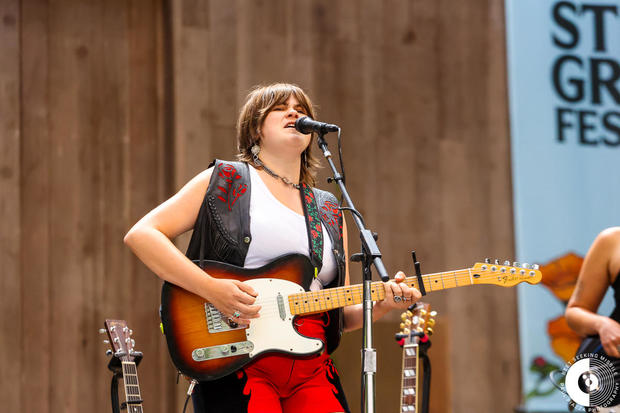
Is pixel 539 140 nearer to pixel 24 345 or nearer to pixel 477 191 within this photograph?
pixel 477 191

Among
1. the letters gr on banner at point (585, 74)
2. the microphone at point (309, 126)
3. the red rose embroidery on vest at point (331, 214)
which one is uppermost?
the letters gr on banner at point (585, 74)

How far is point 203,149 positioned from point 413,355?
1987 mm

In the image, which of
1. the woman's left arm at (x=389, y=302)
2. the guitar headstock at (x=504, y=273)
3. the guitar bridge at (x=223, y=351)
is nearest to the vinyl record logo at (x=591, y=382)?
the guitar headstock at (x=504, y=273)

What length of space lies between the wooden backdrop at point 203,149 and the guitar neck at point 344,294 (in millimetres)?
1815

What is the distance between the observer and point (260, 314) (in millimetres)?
2562

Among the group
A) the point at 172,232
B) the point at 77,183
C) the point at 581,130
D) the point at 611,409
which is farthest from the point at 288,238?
the point at 581,130

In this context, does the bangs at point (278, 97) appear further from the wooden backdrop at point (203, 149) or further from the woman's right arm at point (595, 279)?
the wooden backdrop at point (203, 149)

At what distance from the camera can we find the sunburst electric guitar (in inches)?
98.5

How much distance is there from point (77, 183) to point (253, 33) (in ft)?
4.64

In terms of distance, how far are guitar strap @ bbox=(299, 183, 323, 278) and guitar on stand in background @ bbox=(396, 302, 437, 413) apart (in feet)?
2.64

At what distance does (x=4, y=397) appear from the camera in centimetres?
437

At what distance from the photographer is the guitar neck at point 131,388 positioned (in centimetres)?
314

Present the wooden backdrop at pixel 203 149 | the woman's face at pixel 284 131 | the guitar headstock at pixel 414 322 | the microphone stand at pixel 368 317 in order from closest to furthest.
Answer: the microphone stand at pixel 368 317 → the woman's face at pixel 284 131 → the guitar headstock at pixel 414 322 → the wooden backdrop at pixel 203 149

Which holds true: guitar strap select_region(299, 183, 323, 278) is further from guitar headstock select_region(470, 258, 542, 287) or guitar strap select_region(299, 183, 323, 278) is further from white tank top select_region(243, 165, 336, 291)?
guitar headstock select_region(470, 258, 542, 287)
